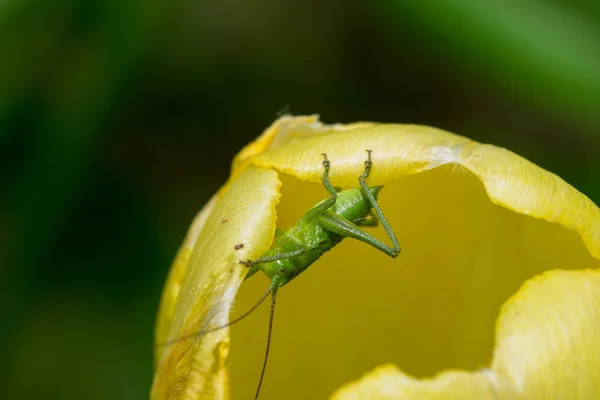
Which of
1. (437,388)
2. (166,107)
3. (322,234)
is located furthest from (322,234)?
(166,107)

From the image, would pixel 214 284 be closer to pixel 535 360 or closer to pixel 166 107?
pixel 535 360

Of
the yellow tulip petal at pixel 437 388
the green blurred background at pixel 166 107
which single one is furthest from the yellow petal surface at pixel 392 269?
the green blurred background at pixel 166 107

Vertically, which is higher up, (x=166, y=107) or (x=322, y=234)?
(x=166, y=107)

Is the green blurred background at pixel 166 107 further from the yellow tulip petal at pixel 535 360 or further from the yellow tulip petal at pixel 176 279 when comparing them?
the yellow tulip petal at pixel 535 360

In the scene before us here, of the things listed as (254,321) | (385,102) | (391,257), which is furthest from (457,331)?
(385,102)

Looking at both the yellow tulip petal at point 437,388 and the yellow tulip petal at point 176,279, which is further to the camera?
the yellow tulip petal at point 176,279

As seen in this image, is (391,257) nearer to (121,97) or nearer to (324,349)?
(324,349)

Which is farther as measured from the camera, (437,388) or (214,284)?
(214,284)
